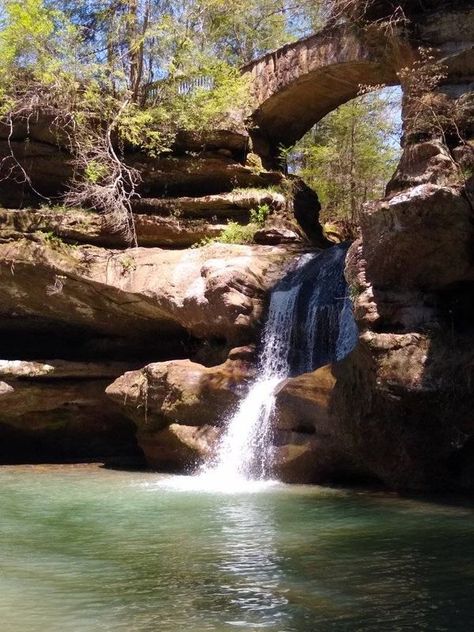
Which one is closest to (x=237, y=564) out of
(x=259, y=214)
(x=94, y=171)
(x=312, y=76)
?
(x=259, y=214)

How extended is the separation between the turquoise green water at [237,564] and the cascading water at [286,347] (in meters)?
1.98

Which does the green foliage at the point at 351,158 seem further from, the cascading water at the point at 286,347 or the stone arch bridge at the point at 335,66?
the cascading water at the point at 286,347

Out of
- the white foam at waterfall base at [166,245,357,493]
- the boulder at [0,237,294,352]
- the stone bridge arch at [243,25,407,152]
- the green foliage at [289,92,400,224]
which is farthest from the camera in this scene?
the green foliage at [289,92,400,224]

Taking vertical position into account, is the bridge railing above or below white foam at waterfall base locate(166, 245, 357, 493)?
above

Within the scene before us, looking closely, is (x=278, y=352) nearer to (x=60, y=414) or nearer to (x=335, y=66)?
(x=60, y=414)

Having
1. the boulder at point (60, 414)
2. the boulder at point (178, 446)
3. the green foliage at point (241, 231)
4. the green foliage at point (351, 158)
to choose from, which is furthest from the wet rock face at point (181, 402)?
the green foliage at point (351, 158)

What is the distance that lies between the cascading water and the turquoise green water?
1.98 meters

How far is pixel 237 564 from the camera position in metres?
6.17

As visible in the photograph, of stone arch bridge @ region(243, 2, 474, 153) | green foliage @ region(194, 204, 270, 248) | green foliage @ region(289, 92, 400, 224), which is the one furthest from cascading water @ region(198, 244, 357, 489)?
green foliage @ region(289, 92, 400, 224)

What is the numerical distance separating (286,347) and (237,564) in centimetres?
712

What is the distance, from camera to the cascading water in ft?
39.6

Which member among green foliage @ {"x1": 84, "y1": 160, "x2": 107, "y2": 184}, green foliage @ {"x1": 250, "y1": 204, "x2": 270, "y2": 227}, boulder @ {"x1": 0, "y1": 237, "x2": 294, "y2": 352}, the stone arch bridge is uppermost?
the stone arch bridge

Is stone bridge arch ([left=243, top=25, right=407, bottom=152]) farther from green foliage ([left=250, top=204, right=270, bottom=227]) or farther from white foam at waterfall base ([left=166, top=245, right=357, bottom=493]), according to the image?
white foam at waterfall base ([left=166, top=245, right=357, bottom=493])

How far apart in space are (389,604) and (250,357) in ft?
27.3
